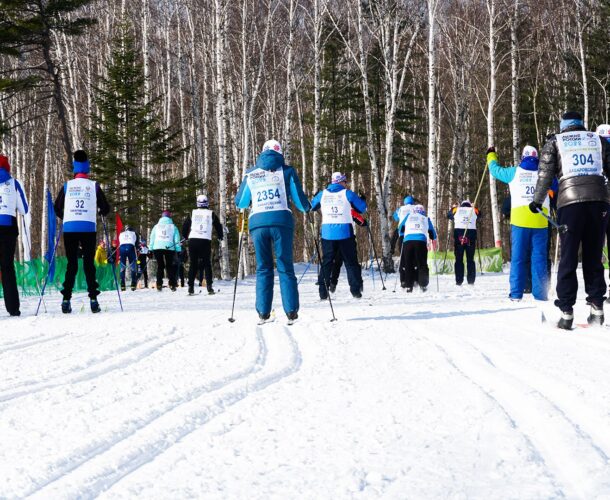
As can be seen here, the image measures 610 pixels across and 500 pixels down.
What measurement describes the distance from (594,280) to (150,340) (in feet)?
12.4

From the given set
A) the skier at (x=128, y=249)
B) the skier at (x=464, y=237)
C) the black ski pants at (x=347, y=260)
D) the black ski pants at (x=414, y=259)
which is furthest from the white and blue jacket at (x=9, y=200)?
the skier at (x=464, y=237)

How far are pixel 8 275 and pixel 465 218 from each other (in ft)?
32.1

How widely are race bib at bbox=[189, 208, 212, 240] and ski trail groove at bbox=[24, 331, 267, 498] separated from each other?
29.3ft

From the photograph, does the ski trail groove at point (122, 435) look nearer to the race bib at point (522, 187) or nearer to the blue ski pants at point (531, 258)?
the blue ski pants at point (531, 258)

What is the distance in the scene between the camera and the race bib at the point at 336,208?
385 inches

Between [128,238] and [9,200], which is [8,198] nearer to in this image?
[9,200]

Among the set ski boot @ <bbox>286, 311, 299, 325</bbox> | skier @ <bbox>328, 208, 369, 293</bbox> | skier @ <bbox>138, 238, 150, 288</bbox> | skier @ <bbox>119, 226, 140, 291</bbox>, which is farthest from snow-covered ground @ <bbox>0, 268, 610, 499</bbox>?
skier @ <bbox>138, 238, 150, 288</bbox>

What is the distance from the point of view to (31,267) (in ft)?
47.1

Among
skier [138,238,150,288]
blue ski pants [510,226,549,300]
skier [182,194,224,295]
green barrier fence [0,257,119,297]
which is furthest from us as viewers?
skier [138,238,150,288]

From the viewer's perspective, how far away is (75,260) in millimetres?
8328

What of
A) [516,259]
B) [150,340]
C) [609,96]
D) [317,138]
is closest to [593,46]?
[609,96]

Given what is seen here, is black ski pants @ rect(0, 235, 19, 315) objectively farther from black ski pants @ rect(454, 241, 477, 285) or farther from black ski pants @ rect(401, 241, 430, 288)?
black ski pants @ rect(454, 241, 477, 285)

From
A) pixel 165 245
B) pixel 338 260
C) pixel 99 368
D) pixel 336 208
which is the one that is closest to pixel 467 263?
pixel 338 260

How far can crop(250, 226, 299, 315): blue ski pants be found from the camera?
639 cm
